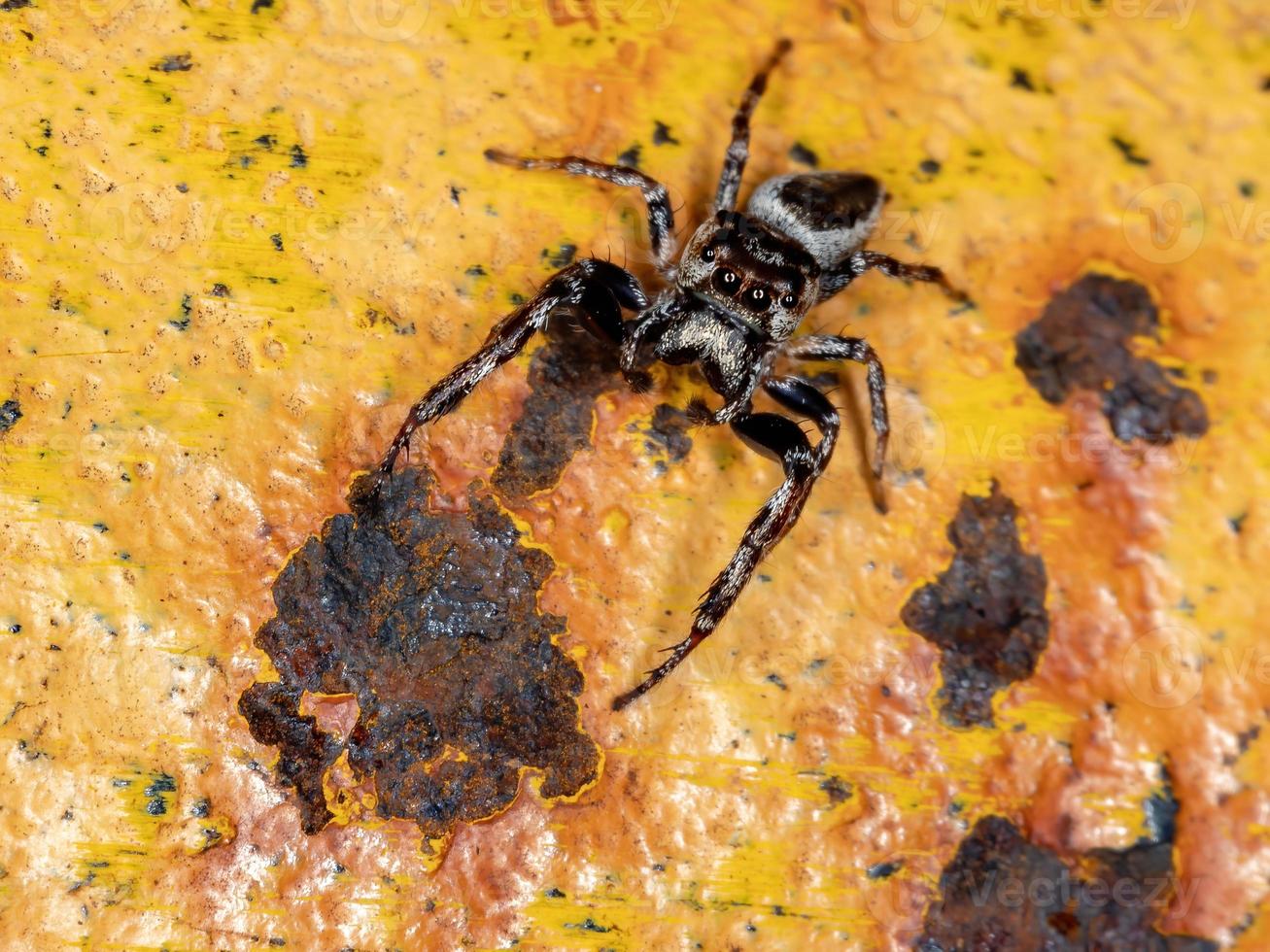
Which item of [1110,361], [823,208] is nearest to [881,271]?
[823,208]

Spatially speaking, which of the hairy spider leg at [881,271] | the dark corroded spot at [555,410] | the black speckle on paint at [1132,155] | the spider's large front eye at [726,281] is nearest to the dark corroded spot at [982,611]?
the hairy spider leg at [881,271]

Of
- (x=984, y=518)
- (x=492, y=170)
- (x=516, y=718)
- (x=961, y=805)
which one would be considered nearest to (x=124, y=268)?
(x=492, y=170)

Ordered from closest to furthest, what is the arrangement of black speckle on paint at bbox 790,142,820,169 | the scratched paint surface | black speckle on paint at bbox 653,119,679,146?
the scratched paint surface → black speckle on paint at bbox 653,119,679,146 → black speckle on paint at bbox 790,142,820,169

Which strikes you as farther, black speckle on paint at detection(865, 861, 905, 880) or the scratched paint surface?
black speckle on paint at detection(865, 861, 905, 880)

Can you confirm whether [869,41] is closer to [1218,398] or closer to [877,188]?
[877,188]

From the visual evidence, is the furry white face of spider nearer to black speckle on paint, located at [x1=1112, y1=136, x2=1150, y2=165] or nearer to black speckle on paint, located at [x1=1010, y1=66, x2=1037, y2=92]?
black speckle on paint, located at [x1=1010, y1=66, x2=1037, y2=92]

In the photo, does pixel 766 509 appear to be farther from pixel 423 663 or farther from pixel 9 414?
pixel 9 414

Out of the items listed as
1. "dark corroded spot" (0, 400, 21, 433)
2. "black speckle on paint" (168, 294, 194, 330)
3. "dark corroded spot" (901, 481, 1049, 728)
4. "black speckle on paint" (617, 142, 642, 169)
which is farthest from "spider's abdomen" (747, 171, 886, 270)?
"dark corroded spot" (0, 400, 21, 433)
